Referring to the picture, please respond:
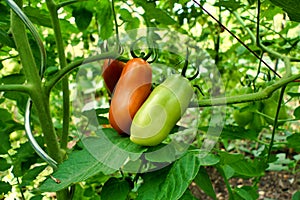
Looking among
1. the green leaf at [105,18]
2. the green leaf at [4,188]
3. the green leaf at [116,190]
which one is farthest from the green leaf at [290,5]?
the green leaf at [4,188]

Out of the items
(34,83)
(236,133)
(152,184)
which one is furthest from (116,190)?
(236,133)

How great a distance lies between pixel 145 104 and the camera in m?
0.47

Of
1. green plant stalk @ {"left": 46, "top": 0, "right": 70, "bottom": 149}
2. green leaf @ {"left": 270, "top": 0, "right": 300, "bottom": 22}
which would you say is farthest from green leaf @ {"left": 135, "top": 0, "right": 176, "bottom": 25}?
green leaf @ {"left": 270, "top": 0, "right": 300, "bottom": 22}

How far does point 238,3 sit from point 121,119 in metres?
0.31

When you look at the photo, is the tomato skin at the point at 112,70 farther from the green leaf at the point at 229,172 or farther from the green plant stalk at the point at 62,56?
the green leaf at the point at 229,172

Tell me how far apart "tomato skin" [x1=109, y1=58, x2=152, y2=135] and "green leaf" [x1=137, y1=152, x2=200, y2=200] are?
6 centimetres

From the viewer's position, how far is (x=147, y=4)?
694mm

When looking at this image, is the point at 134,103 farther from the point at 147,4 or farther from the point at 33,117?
the point at 33,117

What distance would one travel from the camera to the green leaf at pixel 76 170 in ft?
1.46

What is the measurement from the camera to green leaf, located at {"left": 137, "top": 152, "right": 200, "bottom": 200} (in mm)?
455

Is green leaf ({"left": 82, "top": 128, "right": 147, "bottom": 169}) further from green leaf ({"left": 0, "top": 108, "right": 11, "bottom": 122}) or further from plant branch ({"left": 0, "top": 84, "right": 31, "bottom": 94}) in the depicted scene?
green leaf ({"left": 0, "top": 108, "right": 11, "bottom": 122})

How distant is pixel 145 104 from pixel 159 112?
2 cm

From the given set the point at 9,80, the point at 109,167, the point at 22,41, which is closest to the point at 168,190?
the point at 109,167

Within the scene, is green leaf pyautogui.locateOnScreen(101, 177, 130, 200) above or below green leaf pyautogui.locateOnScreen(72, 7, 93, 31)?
below
